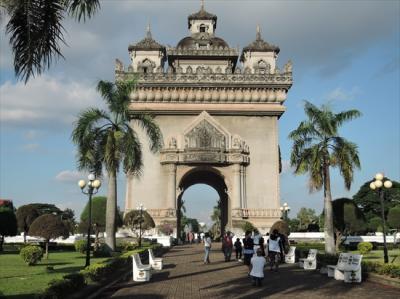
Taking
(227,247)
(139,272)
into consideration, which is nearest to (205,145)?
(227,247)

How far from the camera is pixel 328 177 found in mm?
25703

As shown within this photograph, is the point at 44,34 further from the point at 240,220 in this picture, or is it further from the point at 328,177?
the point at 240,220

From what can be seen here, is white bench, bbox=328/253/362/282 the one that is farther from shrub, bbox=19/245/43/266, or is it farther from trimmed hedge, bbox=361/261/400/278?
shrub, bbox=19/245/43/266

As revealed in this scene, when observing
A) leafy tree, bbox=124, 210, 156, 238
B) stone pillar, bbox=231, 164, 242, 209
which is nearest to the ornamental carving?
stone pillar, bbox=231, 164, 242, 209

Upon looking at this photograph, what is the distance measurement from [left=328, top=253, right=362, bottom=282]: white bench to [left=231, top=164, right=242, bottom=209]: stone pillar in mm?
24742

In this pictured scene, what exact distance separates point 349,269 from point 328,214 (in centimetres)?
1065

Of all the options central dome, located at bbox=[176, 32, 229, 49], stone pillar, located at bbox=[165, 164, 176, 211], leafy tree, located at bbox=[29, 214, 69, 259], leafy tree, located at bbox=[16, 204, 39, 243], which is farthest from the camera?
central dome, located at bbox=[176, 32, 229, 49]

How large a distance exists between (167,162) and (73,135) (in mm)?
18762

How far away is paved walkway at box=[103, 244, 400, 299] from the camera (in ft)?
40.1

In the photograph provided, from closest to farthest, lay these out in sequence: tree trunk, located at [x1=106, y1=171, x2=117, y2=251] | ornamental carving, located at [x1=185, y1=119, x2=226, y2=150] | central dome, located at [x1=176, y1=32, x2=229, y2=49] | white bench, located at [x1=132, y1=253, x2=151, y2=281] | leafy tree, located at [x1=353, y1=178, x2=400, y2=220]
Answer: white bench, located at [x1=132, y1=253, x2=151, y2=281] < tree trunk, located at [x1=106, y1=171, x2=117, y2=251] < ornamental carving, located at [x1=185, y1=119, x2=226, y2=150] < central dome, located at [x1=176, y1=32, x2=229, y2=49] < leafy tree, located at [x1=353, y1=178, x2=400, y2=220]

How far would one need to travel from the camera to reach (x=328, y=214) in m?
25.0

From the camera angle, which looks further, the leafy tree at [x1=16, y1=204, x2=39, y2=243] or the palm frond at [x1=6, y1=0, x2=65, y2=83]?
the leafy tree at [x1=16, y1=204, x2=39, y2=243]

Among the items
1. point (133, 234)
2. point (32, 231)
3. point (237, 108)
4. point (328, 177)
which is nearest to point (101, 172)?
point (32, 231)

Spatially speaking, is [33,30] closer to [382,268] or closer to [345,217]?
[382,268]
